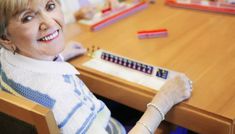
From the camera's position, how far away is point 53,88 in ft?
2.70

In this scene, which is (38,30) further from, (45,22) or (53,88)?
(53,88)

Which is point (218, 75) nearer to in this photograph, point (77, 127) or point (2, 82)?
point (77, 127)

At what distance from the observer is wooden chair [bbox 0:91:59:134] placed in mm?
650

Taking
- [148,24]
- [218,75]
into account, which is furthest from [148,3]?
[218,75]

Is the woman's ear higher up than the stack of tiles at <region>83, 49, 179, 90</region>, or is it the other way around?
the woman's ear

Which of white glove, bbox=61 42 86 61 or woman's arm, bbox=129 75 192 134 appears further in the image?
white glove, bbox=61 42 86 61

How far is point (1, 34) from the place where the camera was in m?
0.84

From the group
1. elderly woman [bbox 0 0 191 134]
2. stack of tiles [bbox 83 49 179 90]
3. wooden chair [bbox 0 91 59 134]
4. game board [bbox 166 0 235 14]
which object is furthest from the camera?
game board [bbox 166 0 235 14]

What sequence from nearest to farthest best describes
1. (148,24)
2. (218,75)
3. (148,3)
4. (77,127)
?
(77,127)
(218,75)
(148,24)
(148,3)

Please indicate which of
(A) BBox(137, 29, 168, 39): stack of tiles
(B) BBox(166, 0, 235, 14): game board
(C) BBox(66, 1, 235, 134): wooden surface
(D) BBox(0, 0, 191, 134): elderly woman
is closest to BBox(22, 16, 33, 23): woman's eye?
(D) BBox(0, 0, 191, 134): elderly woman

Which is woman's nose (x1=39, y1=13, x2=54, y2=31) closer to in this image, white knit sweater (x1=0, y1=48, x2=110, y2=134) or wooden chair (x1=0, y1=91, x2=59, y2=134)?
white knit sweater (x1=0, y1=48, x2=110, y2=134)

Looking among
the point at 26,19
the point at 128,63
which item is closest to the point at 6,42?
the point at 26,19

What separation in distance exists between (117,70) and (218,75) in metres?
0.30

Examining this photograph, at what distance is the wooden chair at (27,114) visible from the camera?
0.65 meters
